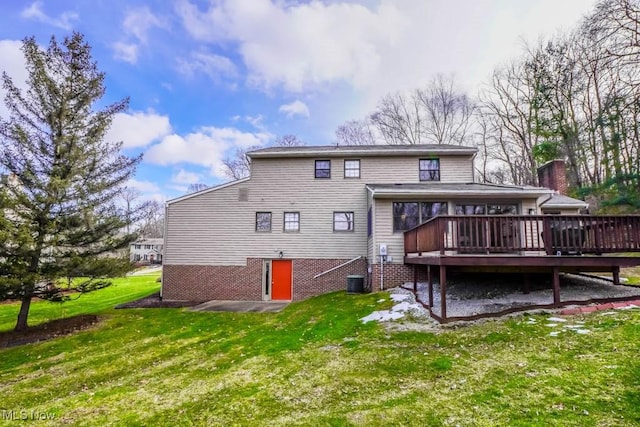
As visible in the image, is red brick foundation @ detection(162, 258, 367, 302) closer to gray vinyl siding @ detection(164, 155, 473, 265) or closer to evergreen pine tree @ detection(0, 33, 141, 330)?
gray vinyl siding @ detection(164, 155, 473, 265)

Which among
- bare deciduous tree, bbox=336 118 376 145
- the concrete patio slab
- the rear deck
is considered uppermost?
bare deciduous tree, bbox=336 118 376 145

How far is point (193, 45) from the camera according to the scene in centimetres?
1589

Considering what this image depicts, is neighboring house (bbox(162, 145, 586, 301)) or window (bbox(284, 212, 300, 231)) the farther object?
window (bbox(284, 212, 300, 231))

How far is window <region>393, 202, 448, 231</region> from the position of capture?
11.9 metres

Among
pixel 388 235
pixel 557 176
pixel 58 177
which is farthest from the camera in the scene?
pixel 557 176

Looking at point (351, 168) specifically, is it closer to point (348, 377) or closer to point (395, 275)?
point (395, 275)

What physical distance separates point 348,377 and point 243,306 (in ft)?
27.5

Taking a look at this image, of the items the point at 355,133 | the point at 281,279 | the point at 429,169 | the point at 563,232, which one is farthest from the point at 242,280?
the point at 355,133

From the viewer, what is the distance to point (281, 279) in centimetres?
1389

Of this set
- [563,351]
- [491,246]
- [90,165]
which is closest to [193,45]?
[90,165]

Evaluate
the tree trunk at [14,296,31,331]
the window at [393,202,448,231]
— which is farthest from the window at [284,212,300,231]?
the tree trunk at [14,296,31,331]

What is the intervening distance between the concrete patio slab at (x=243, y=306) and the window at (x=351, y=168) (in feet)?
20.4

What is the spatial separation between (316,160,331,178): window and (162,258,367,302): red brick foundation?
3792 mm

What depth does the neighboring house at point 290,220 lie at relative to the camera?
13.7m
